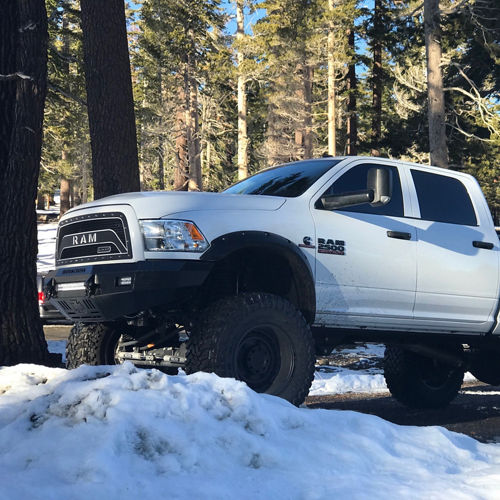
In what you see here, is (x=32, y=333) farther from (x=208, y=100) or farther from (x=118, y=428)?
(x=208, y=100)

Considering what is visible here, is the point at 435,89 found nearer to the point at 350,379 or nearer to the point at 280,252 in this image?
the point at 350,379

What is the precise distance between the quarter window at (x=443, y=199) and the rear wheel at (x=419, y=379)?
1.84 m

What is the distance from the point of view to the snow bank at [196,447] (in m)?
3.41

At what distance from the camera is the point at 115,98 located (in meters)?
9.44

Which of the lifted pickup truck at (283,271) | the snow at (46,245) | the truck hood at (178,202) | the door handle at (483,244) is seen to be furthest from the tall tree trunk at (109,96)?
the snow at (46,245)

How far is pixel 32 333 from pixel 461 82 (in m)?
21.1

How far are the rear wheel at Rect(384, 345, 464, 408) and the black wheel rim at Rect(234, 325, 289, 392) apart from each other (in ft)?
9.92

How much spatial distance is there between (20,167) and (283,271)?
2.74 m

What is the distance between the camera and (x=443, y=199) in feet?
23.0

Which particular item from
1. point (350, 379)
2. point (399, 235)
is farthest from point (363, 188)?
point (350, 379)

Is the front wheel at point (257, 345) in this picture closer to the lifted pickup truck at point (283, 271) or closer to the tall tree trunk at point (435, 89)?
the lifted pickup truck at point (283, 271)

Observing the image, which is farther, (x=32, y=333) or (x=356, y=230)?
(x=32, y=333)

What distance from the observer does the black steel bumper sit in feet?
16.8

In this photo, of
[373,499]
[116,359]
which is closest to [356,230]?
[116,359]
